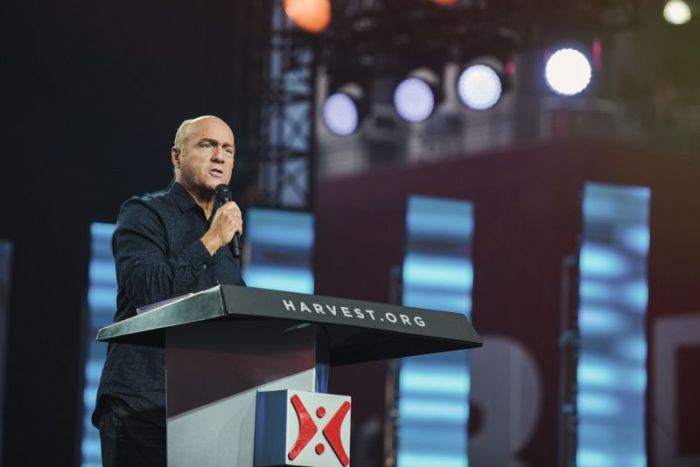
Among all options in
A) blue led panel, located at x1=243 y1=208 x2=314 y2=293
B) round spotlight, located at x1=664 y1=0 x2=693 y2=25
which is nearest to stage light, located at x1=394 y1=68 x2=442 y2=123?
blue led panel, located at x1=243 y1=208 x2=314 y2=293

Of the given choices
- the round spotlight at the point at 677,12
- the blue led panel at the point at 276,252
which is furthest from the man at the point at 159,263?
the round spotlight at the point at 677,12

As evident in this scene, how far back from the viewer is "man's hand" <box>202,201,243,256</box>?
2.20 m

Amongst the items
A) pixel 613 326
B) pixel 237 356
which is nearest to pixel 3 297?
pixel 613 326

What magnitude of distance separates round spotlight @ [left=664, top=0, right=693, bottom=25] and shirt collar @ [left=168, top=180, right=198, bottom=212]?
498cm

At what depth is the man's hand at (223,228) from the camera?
2.20 m

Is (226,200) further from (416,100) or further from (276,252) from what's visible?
(416,100)

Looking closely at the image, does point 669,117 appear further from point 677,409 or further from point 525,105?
point 677,409

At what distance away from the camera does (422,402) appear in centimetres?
796

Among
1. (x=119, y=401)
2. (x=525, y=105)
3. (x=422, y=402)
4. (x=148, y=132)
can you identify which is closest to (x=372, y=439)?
(x=422, y=402)

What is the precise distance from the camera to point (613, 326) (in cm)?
893

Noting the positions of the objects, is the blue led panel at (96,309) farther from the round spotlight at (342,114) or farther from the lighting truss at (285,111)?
the round spotlight at (342,114)

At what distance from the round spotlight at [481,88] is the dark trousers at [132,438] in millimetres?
4652

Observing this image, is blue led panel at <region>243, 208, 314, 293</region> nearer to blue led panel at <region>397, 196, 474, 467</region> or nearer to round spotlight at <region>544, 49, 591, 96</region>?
blue led panel at <region>397, 196, 474, 467</region>

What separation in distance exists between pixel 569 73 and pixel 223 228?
4561mm
